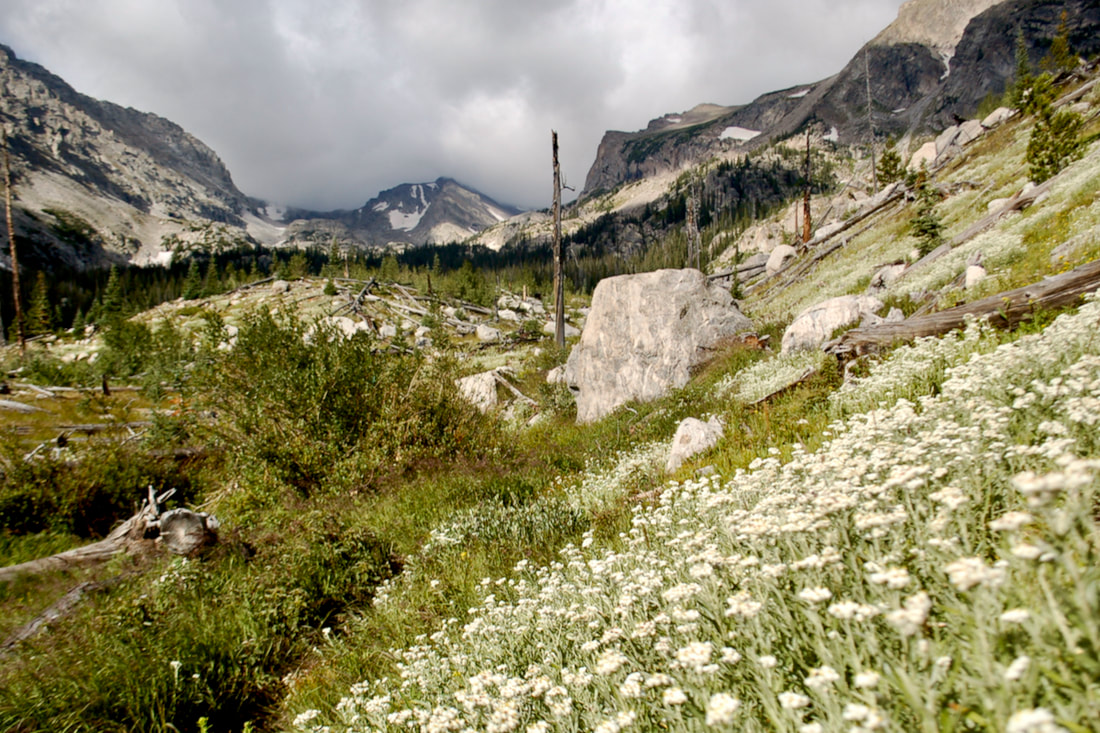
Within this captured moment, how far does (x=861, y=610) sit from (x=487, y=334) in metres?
37.9

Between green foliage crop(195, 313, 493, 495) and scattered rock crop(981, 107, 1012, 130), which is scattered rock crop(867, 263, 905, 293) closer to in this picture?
green foliage crop(195, 313, 493, 495)

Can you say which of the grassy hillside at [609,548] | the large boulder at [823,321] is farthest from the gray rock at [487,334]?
the large boulder at [823,321]

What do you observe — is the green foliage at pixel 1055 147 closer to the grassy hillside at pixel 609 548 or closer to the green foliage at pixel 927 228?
the green foliage at pixel 927 228

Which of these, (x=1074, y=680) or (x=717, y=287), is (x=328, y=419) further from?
(x=717, y=287)

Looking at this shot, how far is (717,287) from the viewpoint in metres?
15.6

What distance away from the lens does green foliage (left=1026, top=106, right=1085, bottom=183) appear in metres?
17.4

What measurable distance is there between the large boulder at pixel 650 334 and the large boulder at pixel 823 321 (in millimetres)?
2966

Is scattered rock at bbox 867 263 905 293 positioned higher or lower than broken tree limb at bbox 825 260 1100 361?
higher

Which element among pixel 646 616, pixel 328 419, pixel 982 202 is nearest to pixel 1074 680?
pixel 646 616

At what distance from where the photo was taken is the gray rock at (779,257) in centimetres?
4169

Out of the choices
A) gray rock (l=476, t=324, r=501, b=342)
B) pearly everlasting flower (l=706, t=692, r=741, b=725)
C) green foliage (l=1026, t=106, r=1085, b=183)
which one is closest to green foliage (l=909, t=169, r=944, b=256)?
green foliage (l=1026, t=106, r=1085, b=183)

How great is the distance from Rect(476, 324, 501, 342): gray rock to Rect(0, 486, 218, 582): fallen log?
30.9 m

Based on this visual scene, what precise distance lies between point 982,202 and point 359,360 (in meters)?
26.2

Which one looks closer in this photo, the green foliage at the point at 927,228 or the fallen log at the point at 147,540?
the fallen log at the point at 147,540
